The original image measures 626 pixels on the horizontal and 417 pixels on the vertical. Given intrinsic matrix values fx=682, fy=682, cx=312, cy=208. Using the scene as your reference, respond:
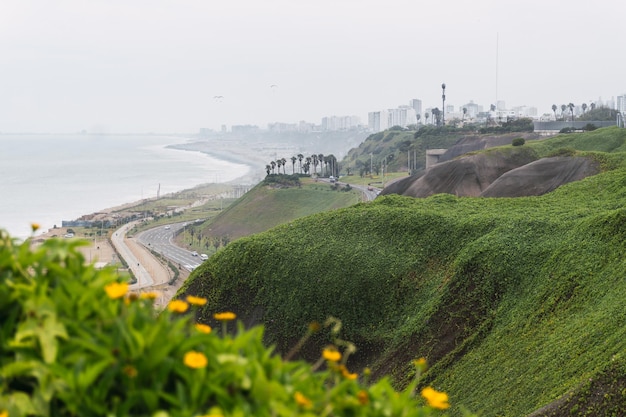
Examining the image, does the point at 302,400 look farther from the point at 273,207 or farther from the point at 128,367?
the point at 273,207

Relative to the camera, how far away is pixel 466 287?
797 inches

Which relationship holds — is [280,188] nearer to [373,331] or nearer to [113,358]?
[373,331]

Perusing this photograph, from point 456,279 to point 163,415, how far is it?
1851 centimetres

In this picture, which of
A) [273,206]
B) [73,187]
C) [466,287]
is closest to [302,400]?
[466,287]

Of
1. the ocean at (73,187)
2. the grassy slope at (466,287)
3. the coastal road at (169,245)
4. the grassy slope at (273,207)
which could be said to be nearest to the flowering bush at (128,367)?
the grassy slope at (466,287)

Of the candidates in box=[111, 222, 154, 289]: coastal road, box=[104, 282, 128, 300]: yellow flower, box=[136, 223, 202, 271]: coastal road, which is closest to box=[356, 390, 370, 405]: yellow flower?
box=[104, 282, 128, 300]: yellow flower

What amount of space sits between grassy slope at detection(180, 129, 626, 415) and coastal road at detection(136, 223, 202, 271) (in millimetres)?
37613

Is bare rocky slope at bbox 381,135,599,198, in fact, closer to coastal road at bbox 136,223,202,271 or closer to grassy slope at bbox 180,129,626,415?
grassy slope at bbox 180,129,626,415

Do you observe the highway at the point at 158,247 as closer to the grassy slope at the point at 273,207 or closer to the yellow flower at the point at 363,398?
the grassy slope at the point at 273,207

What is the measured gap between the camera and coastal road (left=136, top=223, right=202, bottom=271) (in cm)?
6750

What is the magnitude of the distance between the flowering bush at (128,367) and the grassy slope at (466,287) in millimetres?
9393

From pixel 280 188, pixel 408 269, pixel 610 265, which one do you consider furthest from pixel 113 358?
pixel 280 188

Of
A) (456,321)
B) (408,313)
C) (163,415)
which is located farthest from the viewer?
(408,313)

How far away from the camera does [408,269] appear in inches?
893
